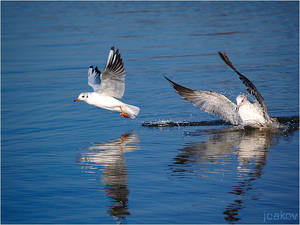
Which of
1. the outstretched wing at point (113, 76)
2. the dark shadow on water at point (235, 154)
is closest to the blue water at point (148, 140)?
the dark shadow on water at point (235, 154)

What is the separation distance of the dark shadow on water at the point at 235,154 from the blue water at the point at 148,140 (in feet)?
0.06

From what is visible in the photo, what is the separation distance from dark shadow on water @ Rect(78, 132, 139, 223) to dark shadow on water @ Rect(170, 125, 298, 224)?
0.76 meters

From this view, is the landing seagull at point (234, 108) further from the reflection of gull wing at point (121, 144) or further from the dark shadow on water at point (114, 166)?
the dark shadow on water at point (114, 166)

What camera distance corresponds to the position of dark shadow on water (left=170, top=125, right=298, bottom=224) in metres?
6.41

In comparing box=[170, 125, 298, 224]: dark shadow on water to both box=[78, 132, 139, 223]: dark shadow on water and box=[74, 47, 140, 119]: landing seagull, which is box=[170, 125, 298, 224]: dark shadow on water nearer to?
box=[78, 132, 139, 223]: dark shadow on water

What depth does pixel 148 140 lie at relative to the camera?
9188mm

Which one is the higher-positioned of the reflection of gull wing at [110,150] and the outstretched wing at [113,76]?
the outstretched wing at [113,76]

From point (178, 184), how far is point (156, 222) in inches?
44.1

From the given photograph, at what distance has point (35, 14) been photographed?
119ft

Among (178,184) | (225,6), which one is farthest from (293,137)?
(225,6)

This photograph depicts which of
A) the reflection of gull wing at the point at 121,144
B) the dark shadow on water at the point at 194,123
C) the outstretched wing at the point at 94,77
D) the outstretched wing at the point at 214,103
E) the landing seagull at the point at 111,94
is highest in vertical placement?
the outstretched wing at the point at 94,77

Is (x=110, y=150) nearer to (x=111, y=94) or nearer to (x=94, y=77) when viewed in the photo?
(x=111, y=94)

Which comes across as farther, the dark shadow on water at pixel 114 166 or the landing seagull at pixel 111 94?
the landing seagull at pixel 111 94

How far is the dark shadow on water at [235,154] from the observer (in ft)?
21.0
